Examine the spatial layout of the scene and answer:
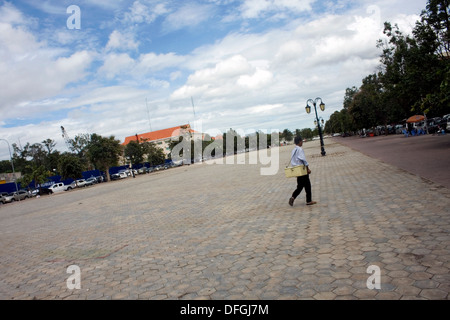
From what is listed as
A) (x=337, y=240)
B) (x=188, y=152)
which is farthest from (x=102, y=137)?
(x=337, y=240)

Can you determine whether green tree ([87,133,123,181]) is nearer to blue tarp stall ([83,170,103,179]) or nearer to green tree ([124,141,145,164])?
green tree ([124,141,145,164])

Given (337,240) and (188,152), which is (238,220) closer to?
(337,240)

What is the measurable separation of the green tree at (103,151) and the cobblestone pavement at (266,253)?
48.7 meters

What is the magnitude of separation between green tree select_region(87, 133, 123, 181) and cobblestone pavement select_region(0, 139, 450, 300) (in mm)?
48731

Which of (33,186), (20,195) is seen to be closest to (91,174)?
(33,186)

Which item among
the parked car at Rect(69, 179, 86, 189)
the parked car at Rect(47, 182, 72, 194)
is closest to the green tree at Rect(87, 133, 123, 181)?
the parked car at Rect(69, 179, 86, 189)

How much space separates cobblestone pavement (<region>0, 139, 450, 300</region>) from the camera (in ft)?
11.1

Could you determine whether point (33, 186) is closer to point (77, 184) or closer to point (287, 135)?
point (77, 184)

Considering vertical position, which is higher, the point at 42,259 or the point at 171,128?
the point at 171,128

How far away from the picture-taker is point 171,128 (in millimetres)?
119000

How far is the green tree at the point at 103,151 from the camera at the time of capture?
54.2m

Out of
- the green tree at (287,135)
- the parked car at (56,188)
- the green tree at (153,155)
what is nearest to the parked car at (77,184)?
the parked car at (56,188)

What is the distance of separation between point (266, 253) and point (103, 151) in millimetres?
55078

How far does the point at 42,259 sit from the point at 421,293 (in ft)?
22.5
